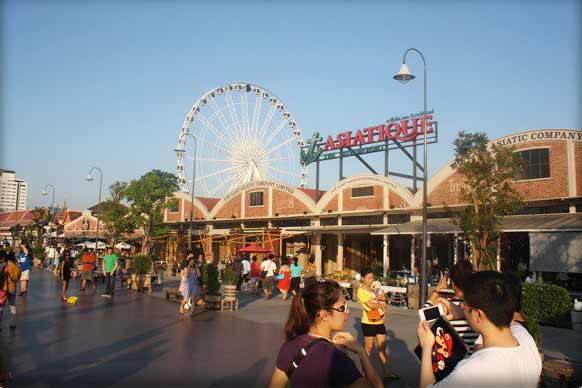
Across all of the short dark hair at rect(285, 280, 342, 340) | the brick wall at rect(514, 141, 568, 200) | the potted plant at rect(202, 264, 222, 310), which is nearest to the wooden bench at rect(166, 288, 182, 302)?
the potted plant at rect(202, 264, 222, 310)

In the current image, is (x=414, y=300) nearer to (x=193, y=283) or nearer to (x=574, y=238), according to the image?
(x=574, y=238)

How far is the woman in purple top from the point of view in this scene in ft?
8.87

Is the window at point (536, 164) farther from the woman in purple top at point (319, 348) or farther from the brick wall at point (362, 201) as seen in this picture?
the woman in purple top at point (319, 348)

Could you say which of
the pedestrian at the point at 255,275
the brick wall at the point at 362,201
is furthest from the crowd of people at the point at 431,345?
the brick wall at the point at 362,201

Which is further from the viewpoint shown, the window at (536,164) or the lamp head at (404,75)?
the window at (536,164)

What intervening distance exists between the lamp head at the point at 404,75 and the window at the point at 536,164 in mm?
Answer: 6708

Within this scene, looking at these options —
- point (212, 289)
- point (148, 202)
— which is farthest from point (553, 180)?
point (148, 202)

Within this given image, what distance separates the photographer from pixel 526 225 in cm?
1927

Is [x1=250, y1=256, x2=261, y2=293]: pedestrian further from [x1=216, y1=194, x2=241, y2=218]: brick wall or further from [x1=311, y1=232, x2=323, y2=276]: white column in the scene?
[x1=216, y1=194, x2=241, y2=218]: brick wall

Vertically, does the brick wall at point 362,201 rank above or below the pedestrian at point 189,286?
above

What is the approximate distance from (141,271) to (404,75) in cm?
1300

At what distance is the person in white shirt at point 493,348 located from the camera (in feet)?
8.29

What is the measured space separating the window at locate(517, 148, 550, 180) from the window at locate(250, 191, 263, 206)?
62.0 ft

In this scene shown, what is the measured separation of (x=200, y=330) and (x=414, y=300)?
7939 millimetres
